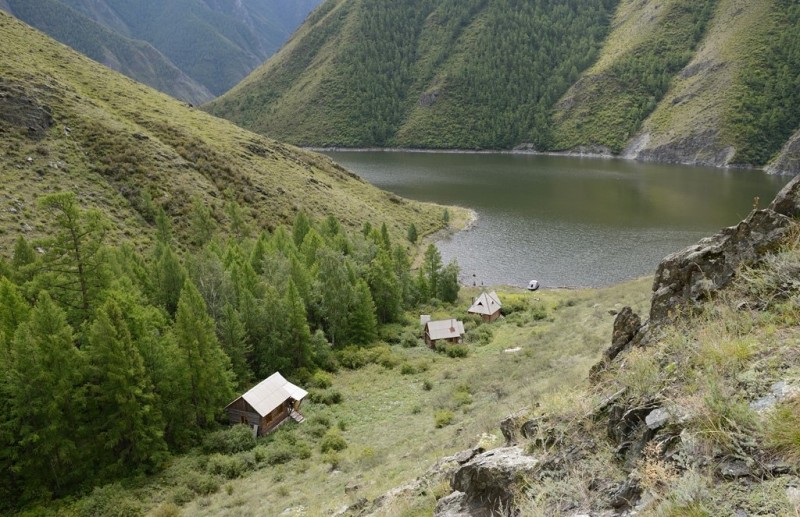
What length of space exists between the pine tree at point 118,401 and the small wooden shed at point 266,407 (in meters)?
6.00

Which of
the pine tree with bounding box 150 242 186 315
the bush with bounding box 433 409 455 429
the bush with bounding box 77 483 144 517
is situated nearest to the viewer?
the bush with bounding box 77 483 144 517

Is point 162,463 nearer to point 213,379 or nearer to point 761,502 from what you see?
point 213,379

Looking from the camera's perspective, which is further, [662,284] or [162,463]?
[162,463]

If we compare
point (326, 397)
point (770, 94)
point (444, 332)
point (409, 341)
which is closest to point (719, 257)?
point (326, 397)

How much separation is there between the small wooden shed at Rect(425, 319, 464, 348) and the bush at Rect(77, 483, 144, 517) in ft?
107

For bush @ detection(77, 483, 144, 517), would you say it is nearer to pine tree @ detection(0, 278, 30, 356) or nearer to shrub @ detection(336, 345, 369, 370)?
pine tree @ detection(0, 278, 30, 356)

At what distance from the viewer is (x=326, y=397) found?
40.0 m

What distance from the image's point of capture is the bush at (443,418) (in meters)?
28.8

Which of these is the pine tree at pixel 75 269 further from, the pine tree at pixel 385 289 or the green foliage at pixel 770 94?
the green foliage at pixel 770 94

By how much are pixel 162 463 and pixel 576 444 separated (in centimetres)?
2993

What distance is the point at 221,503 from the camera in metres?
25.2

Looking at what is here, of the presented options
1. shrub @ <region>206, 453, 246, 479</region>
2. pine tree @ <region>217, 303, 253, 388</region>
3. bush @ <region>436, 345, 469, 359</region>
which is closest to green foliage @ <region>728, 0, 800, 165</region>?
bush @ <region>436, 345, 469, 359</region>

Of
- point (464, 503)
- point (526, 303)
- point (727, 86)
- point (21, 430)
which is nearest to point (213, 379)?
point (21, 430)

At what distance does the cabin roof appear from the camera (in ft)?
205
